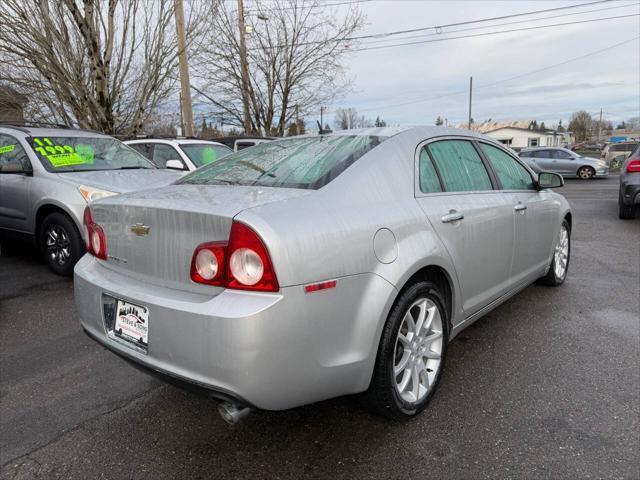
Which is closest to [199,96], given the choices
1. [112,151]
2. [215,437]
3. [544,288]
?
[112,151]

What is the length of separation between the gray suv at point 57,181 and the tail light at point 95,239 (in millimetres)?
2389

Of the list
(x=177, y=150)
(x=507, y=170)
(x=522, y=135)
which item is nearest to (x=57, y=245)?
(x=177, y=150)

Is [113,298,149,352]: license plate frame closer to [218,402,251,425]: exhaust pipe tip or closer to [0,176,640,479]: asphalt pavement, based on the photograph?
[218,402,251,425]: exhaust pipe tip

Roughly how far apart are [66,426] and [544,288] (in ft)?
14.1

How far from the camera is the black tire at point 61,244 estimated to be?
5.02 metres

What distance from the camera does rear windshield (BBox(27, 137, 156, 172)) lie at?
18.3ft

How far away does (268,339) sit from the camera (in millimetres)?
1836

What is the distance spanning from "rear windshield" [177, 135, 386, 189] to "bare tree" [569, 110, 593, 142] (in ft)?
371

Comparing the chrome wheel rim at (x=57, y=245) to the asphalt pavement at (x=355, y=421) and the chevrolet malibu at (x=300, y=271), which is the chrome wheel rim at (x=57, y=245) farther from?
the chevrolet malibu at (x=300, y=271)

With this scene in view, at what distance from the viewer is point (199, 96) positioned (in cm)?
1912

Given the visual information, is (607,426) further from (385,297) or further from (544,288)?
(544,288)

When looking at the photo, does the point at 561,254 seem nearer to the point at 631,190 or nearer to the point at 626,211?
the point at 631,190

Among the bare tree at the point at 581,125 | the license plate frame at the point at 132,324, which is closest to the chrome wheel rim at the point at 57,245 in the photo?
the license plate frame at the point at 132,324

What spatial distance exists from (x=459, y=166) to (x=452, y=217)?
57 centimetres
